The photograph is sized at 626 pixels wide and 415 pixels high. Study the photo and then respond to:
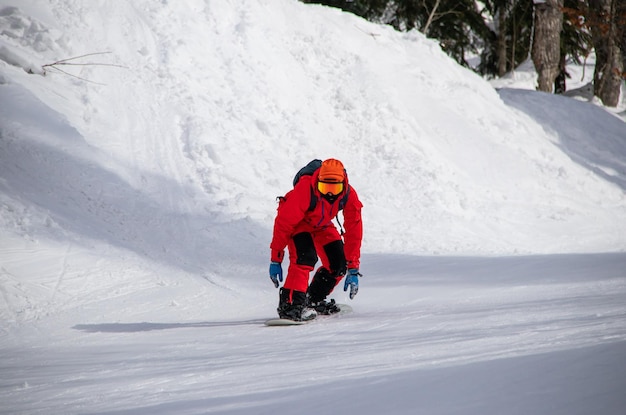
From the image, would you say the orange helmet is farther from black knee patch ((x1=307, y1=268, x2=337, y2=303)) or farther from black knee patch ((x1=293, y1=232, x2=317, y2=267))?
black knee patch ((x1=307, y1=268, x2=337, y2=303))

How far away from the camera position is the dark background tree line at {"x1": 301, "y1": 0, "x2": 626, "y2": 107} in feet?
54.2

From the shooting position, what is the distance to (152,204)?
877 centimetres

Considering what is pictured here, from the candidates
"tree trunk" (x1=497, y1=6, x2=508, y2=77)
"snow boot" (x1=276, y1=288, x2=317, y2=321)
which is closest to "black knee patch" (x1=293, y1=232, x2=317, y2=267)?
"snow boot" (x1=276, y1=288, x2=317, y2=321)

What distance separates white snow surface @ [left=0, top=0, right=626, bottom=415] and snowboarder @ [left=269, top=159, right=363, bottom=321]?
33cm

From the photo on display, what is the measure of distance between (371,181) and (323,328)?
622 cm

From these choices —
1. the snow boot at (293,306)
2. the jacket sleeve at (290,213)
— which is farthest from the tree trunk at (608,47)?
the snow boot at (293,306)

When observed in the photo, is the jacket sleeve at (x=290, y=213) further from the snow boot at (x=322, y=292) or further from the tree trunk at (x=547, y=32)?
the tree trunk at (x=547, y=32)

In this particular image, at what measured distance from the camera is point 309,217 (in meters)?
5.46

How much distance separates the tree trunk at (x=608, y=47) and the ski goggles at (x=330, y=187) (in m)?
13.5

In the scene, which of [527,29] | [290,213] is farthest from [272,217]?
[527,29]

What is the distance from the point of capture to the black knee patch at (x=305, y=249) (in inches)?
214

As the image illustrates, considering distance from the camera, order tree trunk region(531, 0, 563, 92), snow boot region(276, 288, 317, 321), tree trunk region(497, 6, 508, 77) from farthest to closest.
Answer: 1. tree trunk region(497, 6, 508, 77)
2. tree trunk region(531, 0, 563, 92)
3. snow boot region(276, 288, 317, 321)

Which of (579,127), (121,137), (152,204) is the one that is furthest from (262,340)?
(579,127)

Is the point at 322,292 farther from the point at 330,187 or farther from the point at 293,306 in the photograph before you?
the point at 330,187
